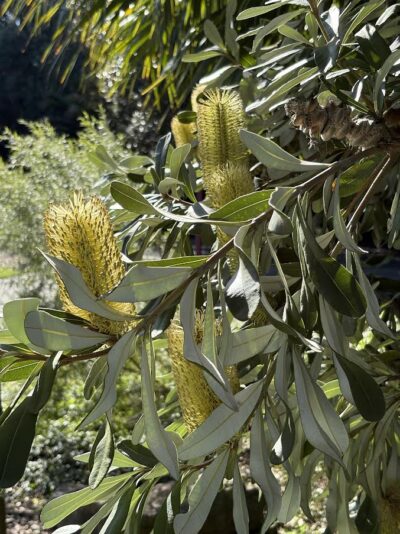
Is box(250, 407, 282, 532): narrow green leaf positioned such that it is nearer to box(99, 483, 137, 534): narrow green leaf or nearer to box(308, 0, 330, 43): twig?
box(99, 483, 137, 534): narrow green leaf

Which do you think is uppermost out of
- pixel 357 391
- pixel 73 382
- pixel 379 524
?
pixel 357 391

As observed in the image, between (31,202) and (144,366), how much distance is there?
391 centimetres

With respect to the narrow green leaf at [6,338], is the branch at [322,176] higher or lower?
higher

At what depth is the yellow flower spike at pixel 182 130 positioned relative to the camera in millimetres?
1095

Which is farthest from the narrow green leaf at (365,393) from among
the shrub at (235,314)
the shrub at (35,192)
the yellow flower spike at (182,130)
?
the shrub at (35,192)

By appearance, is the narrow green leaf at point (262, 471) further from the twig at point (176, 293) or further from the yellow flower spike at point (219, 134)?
the yellow flower spike at point (219, 134)

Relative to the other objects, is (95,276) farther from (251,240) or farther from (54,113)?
(54,113)

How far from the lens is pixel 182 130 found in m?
1.10

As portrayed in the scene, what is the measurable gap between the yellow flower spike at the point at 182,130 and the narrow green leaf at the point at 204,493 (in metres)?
0.54

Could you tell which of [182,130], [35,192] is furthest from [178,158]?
[35,192]

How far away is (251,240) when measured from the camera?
61 cm

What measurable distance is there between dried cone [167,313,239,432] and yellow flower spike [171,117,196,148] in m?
0.48

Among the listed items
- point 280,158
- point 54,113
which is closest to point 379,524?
Result: point 280,158

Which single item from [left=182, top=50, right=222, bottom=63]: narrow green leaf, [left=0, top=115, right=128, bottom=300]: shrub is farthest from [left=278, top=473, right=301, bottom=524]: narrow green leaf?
[left=0, top=115, right=128, bottom=300]: shrub
